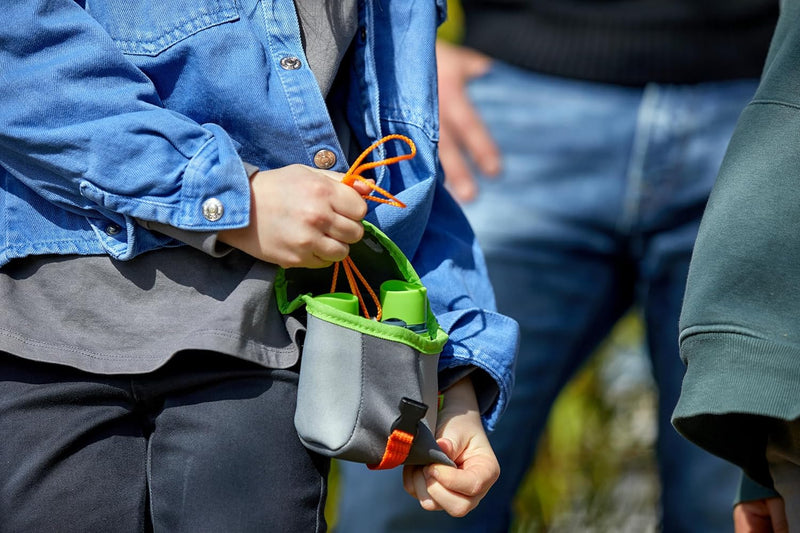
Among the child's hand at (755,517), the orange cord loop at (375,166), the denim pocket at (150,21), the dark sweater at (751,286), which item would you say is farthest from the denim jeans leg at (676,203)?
the denim pocket at (150,21)

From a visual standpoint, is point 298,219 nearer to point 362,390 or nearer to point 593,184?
point 362,390

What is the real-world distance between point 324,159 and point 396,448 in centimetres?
38

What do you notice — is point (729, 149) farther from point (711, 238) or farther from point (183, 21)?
point (183, 21)

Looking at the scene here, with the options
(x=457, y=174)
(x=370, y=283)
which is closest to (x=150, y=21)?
(x=370, y=283)

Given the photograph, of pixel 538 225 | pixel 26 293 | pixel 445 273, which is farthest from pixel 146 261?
pixel 538 225

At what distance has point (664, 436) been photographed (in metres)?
2.37

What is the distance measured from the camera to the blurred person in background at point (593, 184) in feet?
7.20

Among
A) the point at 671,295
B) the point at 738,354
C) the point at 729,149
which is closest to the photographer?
the point at 738,354

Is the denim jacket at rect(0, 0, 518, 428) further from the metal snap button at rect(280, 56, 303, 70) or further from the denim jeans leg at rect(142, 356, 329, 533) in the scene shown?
the denim jeans leg at rect(142, 356, 329, 533)

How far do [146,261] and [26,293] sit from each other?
0.51 ft

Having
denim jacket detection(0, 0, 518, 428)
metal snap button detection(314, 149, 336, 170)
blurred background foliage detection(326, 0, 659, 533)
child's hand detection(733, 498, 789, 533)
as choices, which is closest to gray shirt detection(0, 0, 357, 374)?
denim jacket detection(0, 0, 518, 428)

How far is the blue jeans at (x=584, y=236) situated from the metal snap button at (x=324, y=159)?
90 centimetres

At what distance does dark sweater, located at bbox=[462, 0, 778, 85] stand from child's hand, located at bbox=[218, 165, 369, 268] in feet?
3.54

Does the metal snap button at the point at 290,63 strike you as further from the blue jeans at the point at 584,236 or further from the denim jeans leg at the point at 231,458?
the blue jeans at the point at 584,236
